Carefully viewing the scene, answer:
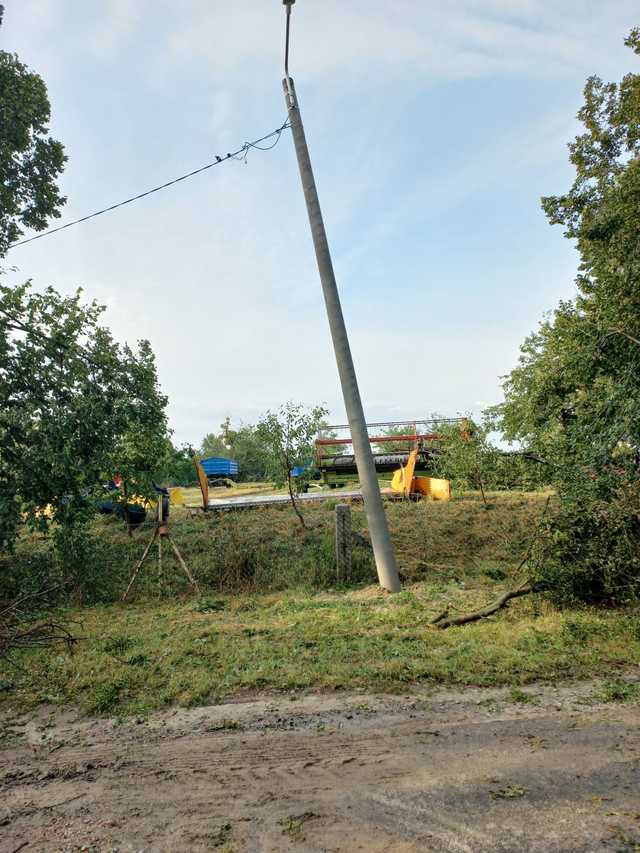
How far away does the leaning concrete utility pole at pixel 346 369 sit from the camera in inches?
330

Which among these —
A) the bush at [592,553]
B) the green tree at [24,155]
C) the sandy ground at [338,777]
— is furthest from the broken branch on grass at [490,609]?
the green tree at [24,155]

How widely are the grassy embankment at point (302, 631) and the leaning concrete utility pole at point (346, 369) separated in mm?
752

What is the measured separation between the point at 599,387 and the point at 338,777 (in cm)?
802

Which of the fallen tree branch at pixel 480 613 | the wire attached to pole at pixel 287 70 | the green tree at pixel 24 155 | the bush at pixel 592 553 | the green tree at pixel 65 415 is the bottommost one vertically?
the fallen tree branch at pixel 480 613

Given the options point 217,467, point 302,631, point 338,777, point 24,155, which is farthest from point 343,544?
point 217,467

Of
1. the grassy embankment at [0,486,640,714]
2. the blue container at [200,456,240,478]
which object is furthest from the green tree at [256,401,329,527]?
the blue container at [200,456,240,478]

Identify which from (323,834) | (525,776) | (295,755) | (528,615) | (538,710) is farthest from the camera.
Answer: (528,615)

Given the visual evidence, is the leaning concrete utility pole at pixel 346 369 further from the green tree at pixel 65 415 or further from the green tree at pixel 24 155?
the green tree at pixel 24 155

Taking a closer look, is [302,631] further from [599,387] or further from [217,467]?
[217,467]

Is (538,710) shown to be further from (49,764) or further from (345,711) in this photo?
(49,764)

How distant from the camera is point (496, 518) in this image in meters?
12.6

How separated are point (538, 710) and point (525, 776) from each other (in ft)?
3.48

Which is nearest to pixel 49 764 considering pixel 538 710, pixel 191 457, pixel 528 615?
pixel 538 710

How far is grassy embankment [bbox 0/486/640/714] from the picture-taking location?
479 centimetres
